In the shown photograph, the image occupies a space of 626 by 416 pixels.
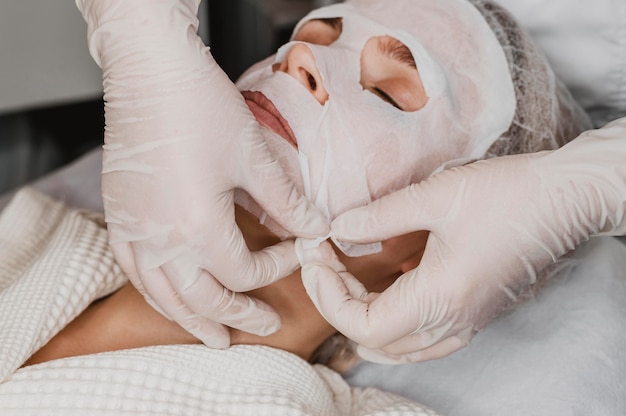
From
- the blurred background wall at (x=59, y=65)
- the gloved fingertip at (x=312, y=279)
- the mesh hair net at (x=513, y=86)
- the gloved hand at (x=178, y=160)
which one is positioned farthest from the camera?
the blurred background wall at (x=59, y=65)

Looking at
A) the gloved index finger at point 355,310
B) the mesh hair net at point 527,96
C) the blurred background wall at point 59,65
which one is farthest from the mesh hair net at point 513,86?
the blurred background wall at point 59,65

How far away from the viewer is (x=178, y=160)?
85 cm

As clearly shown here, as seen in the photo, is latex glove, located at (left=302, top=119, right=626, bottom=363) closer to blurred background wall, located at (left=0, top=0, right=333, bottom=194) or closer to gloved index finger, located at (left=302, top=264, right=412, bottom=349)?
gloved index finger, located at (left=302, top=264, right=412, bottom=349)

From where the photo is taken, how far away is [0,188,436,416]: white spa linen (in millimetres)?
930

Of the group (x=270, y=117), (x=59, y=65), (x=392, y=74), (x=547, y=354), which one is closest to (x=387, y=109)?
(x=392, y=74)

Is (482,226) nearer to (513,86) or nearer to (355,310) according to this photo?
(355,310)

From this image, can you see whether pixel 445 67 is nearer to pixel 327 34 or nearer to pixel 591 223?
pixel 327 34

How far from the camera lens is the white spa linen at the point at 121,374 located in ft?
3.05

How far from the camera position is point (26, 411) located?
2.97ft

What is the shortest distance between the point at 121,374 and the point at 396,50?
0.67 metres

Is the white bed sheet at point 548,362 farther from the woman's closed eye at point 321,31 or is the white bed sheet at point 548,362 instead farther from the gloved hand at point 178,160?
the woman's closed eye at point 321,31

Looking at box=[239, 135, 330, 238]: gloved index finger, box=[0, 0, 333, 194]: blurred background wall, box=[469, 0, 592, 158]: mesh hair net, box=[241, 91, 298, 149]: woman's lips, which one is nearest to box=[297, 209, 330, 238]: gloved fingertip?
box=[239, 135, 330, 238]: gloved index finger

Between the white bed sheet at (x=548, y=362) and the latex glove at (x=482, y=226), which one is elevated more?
the latex glove at (x=482, y=226)

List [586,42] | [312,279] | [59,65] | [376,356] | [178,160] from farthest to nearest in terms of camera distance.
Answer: [59,65], [586,42], [376,356], [312,279], [178,160]
